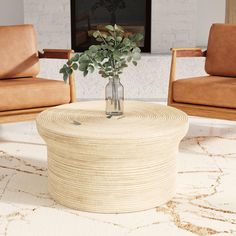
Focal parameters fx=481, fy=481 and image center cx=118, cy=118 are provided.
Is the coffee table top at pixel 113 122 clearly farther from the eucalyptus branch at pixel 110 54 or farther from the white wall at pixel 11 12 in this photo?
the white wall at pixel 11 12

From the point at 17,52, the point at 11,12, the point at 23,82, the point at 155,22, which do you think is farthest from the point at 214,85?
the point at 11,12

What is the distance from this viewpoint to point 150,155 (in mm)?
2107

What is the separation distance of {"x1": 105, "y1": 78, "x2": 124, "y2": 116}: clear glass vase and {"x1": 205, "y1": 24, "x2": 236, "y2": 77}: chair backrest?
4.45 ft

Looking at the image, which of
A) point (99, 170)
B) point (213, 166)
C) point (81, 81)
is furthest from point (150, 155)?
point (81, 81)

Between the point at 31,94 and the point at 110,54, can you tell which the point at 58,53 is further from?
the point at 110,54

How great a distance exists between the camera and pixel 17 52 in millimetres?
3562

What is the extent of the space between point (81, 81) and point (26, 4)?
3.78 feet

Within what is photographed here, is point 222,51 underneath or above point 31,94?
above

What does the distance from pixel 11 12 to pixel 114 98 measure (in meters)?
Result: 3.69

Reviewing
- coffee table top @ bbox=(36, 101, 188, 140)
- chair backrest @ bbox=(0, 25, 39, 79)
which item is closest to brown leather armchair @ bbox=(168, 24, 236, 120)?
coffee table top @ bbox=(36, 101, 188, 140)

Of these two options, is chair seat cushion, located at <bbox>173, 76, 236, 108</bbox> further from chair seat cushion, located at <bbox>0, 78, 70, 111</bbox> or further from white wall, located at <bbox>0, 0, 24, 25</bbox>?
white wall, located at <bbox>0, 0, 24, 25</bbox>

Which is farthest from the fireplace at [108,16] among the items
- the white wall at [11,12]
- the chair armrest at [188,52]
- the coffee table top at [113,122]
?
the coffee table top at [113,122]

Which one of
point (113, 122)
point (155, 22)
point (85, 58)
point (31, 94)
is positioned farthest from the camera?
point (155, 22)

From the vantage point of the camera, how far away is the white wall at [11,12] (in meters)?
5.74
